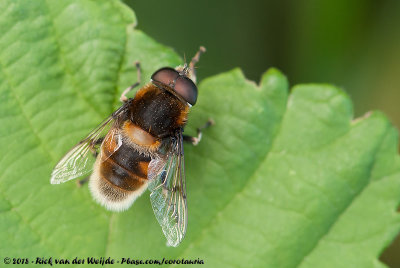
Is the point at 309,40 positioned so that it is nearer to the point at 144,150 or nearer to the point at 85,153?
the point at 144,150

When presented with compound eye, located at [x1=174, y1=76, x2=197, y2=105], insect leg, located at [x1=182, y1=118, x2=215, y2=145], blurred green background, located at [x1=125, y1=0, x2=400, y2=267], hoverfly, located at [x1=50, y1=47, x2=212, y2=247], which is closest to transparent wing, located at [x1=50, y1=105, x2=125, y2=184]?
hoverfly, located at [x1=50, y1=47, x2=212, y2=247]

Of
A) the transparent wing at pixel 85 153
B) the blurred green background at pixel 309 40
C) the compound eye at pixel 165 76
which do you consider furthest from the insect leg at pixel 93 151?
the blurred green background at pixel 309 40

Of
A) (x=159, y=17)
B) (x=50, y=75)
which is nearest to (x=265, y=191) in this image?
(x=50, y=75)

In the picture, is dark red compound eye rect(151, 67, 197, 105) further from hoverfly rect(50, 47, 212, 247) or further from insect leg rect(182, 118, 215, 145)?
insect leg rect(182, 118, 215, 145)

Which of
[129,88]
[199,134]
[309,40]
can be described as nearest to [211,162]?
[199,134]

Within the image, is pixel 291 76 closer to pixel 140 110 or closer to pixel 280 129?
pixel 280 129

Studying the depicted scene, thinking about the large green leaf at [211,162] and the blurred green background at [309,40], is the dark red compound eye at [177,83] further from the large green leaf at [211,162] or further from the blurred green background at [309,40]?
the blurred green background at [309,40]
